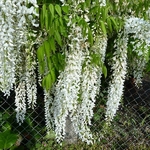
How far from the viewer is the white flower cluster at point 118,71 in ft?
11.0

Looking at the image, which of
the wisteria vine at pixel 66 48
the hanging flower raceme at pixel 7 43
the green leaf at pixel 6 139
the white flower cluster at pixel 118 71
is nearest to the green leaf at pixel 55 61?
the wisteria vine at pixel 66 48

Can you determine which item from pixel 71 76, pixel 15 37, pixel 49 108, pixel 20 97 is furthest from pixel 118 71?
pixel 15 37

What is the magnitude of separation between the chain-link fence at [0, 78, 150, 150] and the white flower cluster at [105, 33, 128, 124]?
79 centimetres

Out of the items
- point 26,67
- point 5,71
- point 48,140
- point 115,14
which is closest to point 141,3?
point 115,14

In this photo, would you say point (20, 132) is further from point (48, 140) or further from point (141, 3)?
point (141, 3)

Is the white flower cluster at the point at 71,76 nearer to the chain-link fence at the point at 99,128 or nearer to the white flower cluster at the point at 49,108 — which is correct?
the white flower cluster at the point at 49,108

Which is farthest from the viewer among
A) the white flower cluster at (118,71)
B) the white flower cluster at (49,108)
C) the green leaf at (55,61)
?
the white flower cluster at (49,108)

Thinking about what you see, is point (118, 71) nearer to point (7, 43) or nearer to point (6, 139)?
point (7, 43)

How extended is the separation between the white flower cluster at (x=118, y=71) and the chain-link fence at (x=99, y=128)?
31.0 inches

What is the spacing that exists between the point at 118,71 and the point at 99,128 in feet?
5.89

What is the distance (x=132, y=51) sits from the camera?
3.56 metres

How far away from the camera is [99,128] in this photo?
16.5ft

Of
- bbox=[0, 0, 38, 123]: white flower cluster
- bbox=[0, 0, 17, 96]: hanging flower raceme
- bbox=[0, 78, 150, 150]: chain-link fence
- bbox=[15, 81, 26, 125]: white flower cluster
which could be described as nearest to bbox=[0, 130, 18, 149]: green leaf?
bbox=[15, 81, 26, 125]: white flower cluster

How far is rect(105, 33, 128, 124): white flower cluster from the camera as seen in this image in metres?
3.36
